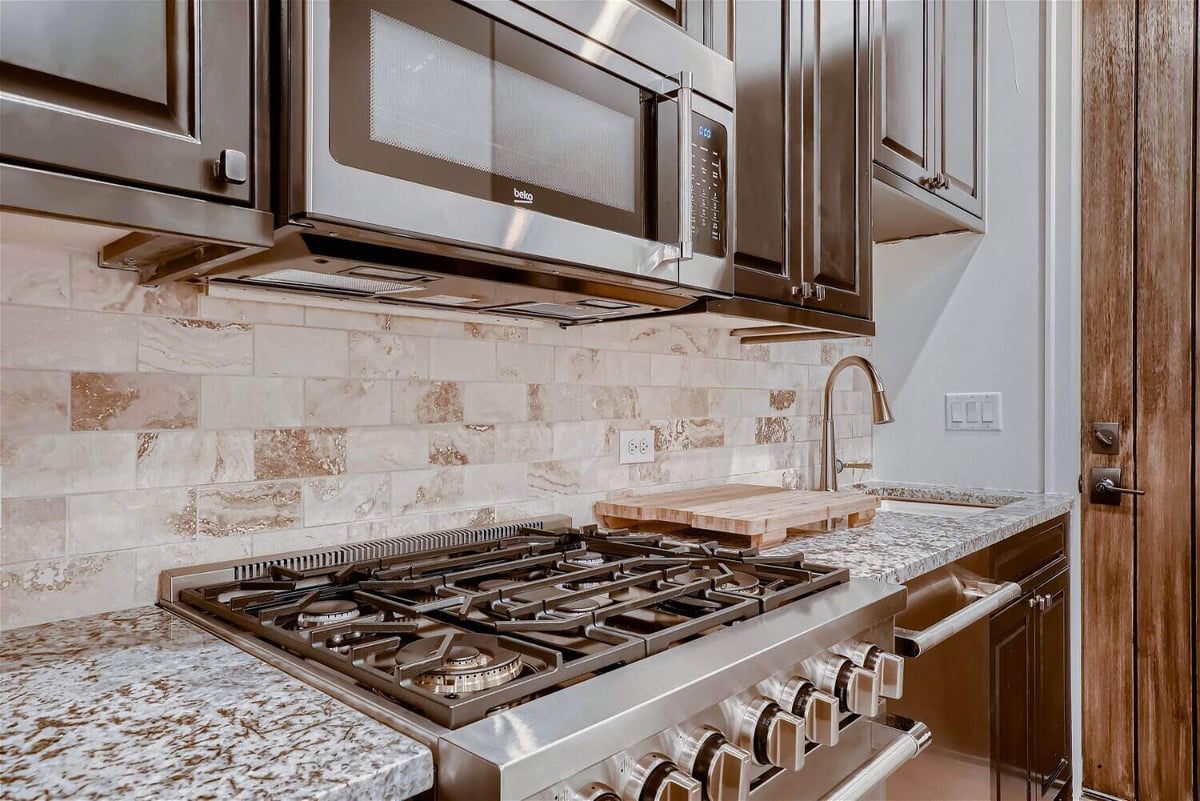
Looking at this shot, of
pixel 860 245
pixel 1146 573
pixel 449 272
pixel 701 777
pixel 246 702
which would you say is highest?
pixel 860 245

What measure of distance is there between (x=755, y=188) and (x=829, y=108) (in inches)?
15.2

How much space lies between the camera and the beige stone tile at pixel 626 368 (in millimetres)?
1729

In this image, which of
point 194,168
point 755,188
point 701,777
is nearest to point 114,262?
point 194,168

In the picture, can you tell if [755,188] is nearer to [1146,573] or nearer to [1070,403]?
[1070,403]

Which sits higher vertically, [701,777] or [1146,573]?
[701,777]

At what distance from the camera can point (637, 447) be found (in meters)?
1.79

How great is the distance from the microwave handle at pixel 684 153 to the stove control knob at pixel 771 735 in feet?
2.30

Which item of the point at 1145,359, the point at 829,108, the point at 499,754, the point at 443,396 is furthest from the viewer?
the point at 1145,359

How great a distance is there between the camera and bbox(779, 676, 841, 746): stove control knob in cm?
93

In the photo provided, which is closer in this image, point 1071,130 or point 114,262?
point 114,262

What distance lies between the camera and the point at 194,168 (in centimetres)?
74

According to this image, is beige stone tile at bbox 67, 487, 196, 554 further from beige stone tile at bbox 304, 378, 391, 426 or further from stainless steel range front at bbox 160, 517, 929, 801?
beige stone tile at bbox 304, 378, 391, 426

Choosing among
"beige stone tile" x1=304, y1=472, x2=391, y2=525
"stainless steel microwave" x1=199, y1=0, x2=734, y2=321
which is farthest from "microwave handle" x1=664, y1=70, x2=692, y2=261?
"beige stone tile" x1=304, y1=472, x2=391, y2=525

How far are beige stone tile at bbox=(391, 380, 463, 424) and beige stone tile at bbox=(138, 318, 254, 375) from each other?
0.26 metres
